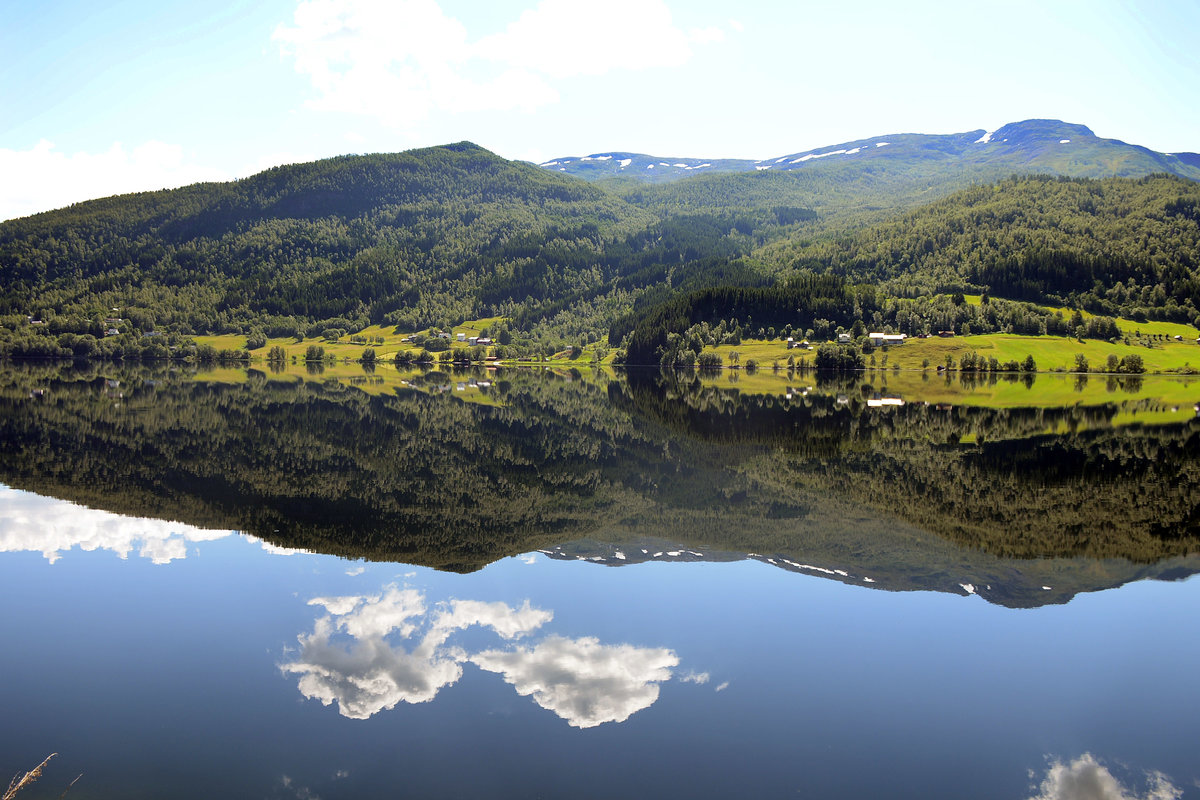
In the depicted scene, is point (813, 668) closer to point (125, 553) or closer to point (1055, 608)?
point (1055, 608)

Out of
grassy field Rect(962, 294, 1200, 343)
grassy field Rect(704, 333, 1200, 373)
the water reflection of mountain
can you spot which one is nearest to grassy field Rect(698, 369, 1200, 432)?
the water reflection of mountain

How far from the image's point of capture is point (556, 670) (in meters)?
14.1

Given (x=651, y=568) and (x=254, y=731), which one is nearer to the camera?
(x=254, y=731)

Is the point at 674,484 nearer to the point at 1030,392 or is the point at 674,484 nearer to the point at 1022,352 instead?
the point at 1030,392

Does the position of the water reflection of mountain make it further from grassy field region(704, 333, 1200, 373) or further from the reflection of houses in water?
grassy field region(704, 333, 1200, 373)

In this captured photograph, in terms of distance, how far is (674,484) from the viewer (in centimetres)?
3312

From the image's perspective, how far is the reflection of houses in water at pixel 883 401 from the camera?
7381 cm


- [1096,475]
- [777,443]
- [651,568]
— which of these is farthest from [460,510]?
[1096,475]

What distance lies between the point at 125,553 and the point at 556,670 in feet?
50.0

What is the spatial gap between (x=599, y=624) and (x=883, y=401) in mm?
69632

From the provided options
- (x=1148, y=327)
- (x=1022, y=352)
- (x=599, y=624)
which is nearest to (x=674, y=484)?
(x=599, y=624)

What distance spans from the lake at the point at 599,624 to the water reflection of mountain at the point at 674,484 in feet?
0.73

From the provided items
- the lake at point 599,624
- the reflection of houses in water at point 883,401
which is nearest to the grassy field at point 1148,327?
the reflection of houses in water at point 883,401

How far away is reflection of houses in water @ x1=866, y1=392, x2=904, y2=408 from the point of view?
73.8m
